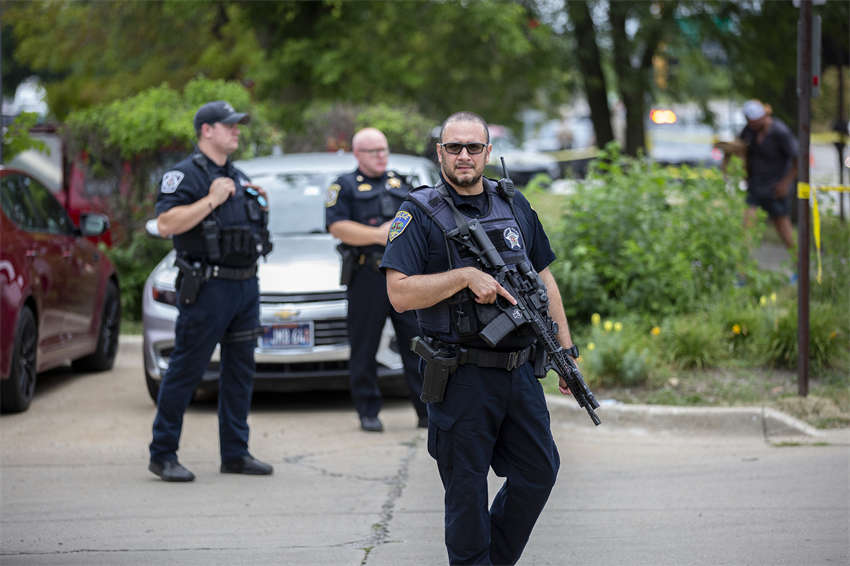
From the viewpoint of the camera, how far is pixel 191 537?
550 centimetres

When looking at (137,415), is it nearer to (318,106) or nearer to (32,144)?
(32,144)

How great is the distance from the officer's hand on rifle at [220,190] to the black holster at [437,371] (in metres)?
2.51

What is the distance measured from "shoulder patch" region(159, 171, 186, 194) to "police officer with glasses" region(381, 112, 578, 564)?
244 cm

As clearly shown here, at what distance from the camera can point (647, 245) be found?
973 centimetres

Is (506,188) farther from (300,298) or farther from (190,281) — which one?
(300,298)

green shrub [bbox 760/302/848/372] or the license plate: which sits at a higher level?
the license plate

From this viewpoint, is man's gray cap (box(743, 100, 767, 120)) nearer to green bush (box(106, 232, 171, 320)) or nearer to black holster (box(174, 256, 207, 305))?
green bush (box(106, 232, 171, 320))

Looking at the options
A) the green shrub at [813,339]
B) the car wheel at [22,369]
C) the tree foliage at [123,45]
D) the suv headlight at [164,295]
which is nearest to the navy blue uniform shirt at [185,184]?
the suv headlight at [164,295]

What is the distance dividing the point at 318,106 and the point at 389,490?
1181 centimetres

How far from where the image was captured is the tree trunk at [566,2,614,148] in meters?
22.1

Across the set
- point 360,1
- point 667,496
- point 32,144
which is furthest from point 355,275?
point 360,1

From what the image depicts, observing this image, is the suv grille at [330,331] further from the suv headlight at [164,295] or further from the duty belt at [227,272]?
the duty belt at [227,272]

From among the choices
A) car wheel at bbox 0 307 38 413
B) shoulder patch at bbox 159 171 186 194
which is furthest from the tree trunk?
shoulder patch at bbox 159 171 186 194

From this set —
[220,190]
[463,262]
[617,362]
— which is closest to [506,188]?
[463,262]
